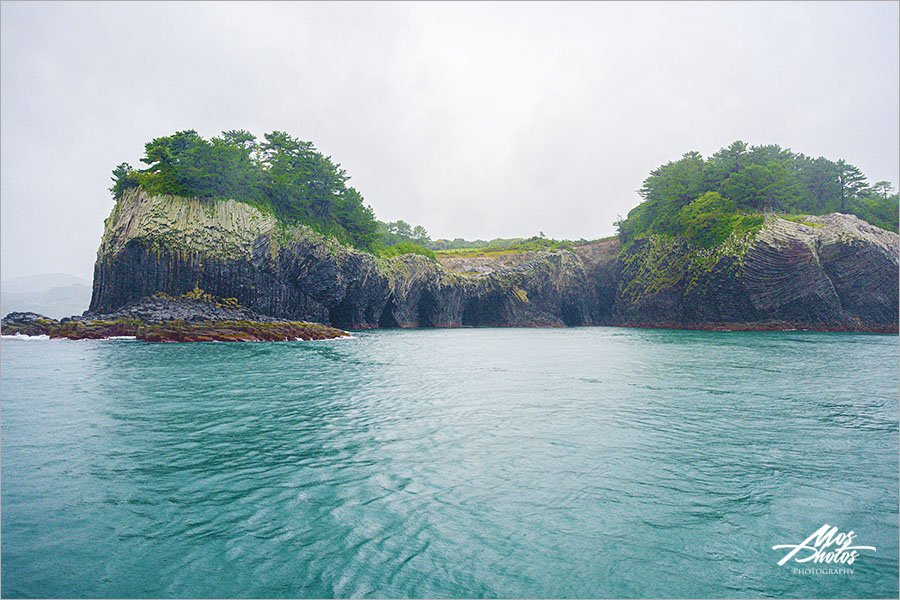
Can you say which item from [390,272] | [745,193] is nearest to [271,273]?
[390,272]

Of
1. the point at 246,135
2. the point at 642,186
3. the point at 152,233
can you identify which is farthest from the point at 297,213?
the point at 642,186

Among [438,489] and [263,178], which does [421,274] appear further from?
[438,489]

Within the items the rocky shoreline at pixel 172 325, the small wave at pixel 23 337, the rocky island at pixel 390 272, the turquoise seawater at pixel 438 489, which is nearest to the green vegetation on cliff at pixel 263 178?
the rocky island at pixel 390 272

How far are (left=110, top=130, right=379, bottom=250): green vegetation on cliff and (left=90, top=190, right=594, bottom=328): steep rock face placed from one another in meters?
1.63

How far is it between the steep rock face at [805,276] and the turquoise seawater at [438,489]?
133 feet

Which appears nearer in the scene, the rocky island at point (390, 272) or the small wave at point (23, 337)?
the small wave at point (23, 337)

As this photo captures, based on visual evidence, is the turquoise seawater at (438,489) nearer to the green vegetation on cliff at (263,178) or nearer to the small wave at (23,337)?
the small wave at (23,337)

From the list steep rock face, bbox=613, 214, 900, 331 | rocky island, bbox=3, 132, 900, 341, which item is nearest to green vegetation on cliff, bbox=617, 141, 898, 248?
rocky island, bbox=3, 132, 900, 341

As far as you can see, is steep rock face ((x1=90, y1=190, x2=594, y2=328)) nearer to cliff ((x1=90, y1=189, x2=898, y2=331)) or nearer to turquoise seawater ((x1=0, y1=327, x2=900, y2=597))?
cliff ((x1=90, y1=189, x2=898, y2=331))

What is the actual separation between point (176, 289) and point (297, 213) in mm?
15790

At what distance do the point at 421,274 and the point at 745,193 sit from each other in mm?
43857

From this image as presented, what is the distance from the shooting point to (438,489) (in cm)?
705

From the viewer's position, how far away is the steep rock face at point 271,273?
3925cm

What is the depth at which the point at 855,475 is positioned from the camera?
7508 mm
